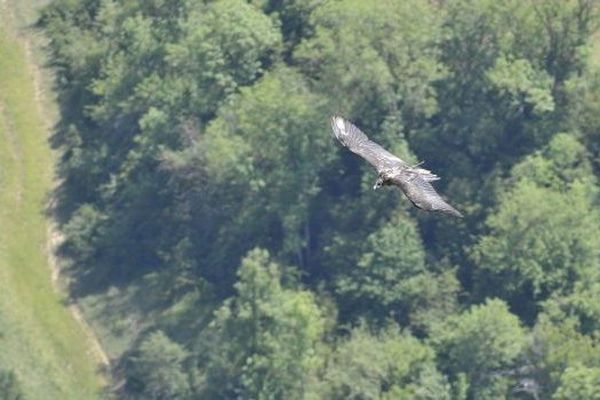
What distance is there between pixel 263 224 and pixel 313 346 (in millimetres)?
11239

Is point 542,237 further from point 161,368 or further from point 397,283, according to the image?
point 161,368

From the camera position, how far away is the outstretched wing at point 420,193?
2840 inches

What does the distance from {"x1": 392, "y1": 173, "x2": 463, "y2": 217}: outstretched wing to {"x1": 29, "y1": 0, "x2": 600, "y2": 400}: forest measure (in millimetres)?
41558

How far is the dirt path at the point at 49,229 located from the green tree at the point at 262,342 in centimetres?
568

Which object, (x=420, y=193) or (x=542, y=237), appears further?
(x=542, y=237)

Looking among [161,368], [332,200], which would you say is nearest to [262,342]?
[161,368]

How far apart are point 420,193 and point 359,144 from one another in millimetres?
5963

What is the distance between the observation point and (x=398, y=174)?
249 feet

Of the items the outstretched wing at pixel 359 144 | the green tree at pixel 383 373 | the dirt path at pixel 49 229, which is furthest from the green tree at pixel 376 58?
the outstretched wing at pixel 359 144

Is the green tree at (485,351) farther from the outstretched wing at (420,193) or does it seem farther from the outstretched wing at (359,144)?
the outstretched wing at (420,193)

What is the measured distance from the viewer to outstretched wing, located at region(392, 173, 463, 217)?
72125 mm

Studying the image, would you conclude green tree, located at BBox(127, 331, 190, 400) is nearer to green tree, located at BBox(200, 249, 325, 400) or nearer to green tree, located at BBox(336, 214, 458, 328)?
green tree, located at BBox(200, 249, 325, 400)

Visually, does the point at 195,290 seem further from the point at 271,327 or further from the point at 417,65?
the point at 417,65

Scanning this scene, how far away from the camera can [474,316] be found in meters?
119
